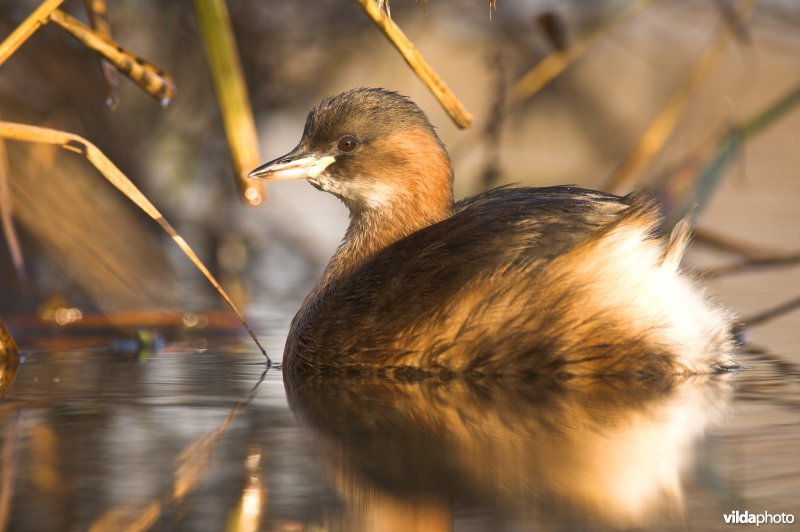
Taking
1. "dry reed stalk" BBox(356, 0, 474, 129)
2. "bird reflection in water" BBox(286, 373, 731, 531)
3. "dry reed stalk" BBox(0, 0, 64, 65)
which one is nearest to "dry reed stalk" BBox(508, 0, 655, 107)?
"dry reed stalk" BBox(356, 0, 474, 129)

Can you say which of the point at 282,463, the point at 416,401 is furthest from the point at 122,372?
the point at 282,463

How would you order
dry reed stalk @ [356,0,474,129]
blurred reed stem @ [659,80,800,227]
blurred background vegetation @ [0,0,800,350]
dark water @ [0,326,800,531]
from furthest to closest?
blurred background vegetation @ [0,0,800,350]
blurred reed stem @ [659,80,800,227]
dry reed stalk @ [356,0,474,129]
dark water @ [0,326,800,531]

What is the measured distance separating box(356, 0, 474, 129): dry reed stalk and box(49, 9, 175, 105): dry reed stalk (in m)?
0.75

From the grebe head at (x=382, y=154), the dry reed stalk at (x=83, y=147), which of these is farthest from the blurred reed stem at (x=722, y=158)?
the dry reed stalk at (x=83, y=147)

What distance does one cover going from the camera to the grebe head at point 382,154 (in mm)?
5320

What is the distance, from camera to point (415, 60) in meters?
4.29

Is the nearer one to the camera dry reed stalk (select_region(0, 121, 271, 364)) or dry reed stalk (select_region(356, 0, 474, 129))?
dry reed stalk (select_region(356, 0, 474, 129))

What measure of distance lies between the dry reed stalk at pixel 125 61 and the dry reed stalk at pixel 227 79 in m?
0.28

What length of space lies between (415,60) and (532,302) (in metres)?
0.87

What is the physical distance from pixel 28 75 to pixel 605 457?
465 cm

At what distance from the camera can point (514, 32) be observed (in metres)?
7.81

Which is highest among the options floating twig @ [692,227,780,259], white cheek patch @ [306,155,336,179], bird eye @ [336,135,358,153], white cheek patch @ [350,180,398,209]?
floating twig @ [692,227,780,259]

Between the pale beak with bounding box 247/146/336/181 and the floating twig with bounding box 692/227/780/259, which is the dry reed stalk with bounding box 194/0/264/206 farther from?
the floating twig with bounding box 692/227/780/259

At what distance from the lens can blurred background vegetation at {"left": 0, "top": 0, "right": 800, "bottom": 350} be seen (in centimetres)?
623
